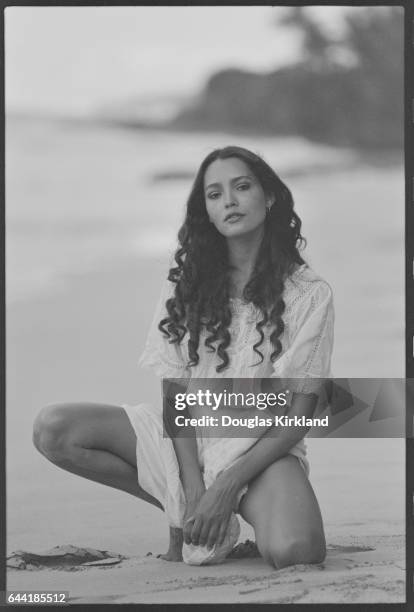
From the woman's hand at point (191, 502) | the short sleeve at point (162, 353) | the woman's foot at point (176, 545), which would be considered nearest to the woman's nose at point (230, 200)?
the short sleeve at point (162, 353)

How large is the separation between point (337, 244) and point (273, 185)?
25 cm

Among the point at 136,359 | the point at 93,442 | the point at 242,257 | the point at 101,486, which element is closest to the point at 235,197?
the point at 242,257

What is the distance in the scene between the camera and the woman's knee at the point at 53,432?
8.96 ft

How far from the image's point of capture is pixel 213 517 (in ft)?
8.61

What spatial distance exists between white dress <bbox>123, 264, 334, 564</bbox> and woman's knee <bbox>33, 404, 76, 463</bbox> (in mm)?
179

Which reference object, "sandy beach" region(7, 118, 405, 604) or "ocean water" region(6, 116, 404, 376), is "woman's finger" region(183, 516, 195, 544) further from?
"ocean water" region(6, 116, 404, 376)

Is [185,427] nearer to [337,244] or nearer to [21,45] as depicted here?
[337,244]

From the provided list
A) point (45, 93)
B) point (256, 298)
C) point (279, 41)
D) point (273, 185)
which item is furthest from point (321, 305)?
point (45, 93)

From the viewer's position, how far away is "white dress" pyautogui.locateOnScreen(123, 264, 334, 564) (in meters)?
2.65

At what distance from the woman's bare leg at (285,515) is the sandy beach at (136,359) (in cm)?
11

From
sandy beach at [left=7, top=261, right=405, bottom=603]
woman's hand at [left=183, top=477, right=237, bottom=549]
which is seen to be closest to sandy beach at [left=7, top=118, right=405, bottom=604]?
sandy beach at [left=7, top=261, right=405, bottom=603]

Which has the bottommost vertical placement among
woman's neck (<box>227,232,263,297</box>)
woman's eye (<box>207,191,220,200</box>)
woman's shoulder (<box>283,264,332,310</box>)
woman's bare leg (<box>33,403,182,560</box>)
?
woman's bare leg (<box>33,403,182,560</box>)

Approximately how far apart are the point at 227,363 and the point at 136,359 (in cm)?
28

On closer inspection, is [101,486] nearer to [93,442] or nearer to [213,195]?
[93,442]
